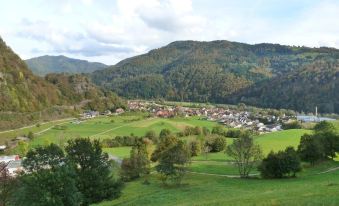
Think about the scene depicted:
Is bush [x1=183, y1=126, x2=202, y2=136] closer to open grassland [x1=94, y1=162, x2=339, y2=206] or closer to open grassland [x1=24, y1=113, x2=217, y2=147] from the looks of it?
open grassland [x1=24, y1=113, x2=217, y2=147]

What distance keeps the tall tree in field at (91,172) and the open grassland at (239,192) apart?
7.19ft

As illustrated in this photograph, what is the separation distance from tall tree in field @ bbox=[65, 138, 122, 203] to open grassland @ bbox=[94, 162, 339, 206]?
2.19 metres

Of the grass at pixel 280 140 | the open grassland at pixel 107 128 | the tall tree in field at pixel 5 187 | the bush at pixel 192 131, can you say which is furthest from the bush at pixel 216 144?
the tall tree in field at pixel 5 187

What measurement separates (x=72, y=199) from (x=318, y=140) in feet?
165

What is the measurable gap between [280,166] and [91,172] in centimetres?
2870

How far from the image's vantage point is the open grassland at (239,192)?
2808 cm

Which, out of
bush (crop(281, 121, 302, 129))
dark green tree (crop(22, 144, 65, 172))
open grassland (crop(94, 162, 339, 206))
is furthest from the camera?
bush (crop(281, 121, 302, 129))

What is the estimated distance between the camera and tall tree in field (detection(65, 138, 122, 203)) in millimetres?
42625

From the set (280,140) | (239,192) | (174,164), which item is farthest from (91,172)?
(280,140)

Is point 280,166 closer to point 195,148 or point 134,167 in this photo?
point 134,167

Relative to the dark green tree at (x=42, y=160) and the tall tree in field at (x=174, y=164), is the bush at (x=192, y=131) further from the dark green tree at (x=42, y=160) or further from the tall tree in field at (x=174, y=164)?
the dark green tree at (x=42, y=160)

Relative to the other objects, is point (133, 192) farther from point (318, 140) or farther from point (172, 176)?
point (318, 140)

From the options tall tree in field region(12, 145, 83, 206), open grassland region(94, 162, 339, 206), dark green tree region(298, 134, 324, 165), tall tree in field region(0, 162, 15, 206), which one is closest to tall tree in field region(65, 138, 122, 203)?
open grassland region(94, 162, 339, 206)

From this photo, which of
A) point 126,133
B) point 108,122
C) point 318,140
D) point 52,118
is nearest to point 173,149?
point 318,140
